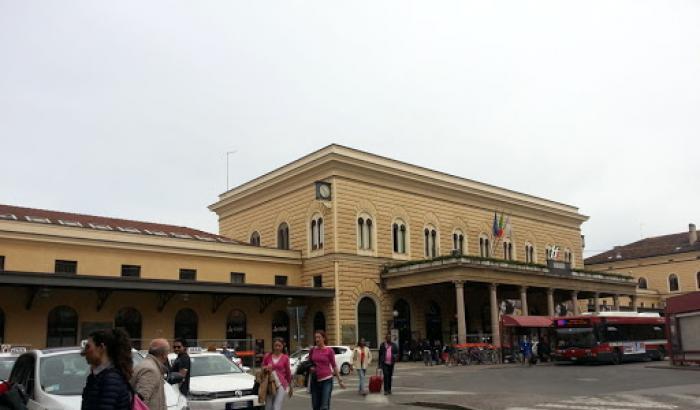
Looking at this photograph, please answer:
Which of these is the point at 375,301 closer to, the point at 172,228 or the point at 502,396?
the point at 172,228

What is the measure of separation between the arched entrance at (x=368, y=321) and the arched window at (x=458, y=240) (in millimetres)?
8961

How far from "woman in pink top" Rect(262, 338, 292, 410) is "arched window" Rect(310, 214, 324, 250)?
29.3 metres

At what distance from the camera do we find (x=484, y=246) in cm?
4906

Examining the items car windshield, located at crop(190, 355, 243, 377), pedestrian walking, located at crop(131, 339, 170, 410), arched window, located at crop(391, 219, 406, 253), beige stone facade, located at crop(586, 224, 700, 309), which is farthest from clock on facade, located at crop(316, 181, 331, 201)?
beige stone facade, located at crop(586, 224, 700, 309)

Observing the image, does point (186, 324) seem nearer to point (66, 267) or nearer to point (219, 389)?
point (66, 267)

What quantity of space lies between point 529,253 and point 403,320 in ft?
51.8

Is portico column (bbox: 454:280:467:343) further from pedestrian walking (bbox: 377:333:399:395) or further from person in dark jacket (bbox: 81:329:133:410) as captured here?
person in dark jacket (bbox: 81:329:133:410)

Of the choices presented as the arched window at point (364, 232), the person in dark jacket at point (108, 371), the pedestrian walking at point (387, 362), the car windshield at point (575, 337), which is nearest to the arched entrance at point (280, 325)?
the arched window at point (364, 232)

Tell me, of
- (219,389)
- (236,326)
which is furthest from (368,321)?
(219,389)

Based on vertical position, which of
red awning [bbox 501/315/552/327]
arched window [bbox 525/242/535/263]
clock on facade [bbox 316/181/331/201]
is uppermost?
clock on facade [bbox 316/181/331/201]

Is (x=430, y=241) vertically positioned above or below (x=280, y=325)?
above

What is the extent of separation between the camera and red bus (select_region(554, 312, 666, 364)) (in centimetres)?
3288

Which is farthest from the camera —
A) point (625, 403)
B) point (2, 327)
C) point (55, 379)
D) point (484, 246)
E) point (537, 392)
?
point (484, 246)

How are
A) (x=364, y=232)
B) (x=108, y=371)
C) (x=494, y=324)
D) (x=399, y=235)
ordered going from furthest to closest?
1. (x=399, y=235)
2. (x=364, y=232)
3. (x=494, y=324)
4. (x=108, y=371)
